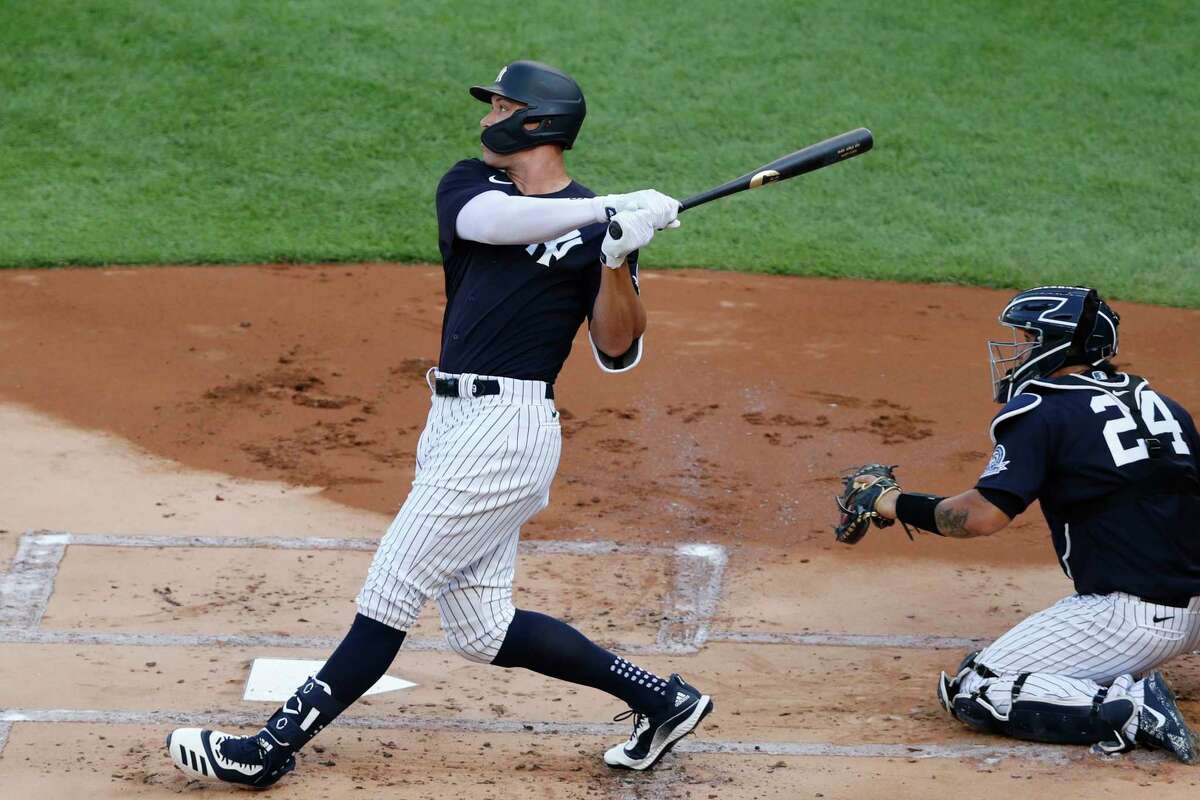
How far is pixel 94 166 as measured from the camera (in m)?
10.8

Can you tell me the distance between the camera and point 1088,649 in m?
4.56

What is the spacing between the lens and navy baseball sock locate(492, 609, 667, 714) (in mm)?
4223

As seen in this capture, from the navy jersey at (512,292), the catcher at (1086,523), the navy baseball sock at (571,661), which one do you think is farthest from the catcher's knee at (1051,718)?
the navy jersey at (512,292)

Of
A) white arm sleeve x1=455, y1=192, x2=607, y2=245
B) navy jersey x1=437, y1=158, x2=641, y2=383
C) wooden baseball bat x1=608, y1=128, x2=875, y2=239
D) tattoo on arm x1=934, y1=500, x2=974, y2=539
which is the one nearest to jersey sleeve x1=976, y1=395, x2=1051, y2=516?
tattoo on arm x1=934, y1=500, x2=974, y2=539

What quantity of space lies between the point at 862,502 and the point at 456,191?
155cm

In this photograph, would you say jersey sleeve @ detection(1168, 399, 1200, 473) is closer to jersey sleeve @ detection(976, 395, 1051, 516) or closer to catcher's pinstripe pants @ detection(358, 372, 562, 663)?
jersey sleeve @ detection(976, 395, 1051, 516)

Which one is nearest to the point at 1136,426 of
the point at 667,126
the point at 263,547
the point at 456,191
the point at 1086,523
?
the point at 1086,523

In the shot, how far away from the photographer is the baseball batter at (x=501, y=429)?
159 inches

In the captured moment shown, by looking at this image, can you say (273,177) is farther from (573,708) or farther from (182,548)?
(573,708)

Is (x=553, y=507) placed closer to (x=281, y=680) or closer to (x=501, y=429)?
(x=281, y=680)

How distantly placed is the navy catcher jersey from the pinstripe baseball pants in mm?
62

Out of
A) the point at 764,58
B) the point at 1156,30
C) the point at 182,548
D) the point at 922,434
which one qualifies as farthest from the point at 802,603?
the point at 1156,30

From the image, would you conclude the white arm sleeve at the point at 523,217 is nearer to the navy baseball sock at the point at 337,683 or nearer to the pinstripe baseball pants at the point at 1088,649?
the navy baseball sock at the point at 337,683

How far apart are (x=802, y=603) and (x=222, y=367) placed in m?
3.43
